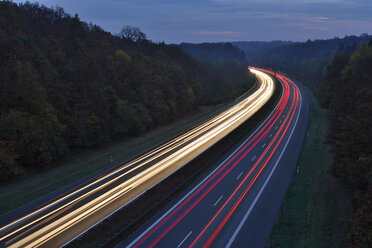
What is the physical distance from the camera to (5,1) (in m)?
52.7

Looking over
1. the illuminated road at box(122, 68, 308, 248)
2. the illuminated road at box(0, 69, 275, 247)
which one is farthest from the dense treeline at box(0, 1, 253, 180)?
the illuminated road at box(122, 68, 308, 248)

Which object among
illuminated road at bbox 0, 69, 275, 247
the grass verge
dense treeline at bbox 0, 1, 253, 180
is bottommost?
the grass verge

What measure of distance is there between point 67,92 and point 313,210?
33.9 metres

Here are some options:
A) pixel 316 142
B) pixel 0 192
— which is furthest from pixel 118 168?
pixel 316 142

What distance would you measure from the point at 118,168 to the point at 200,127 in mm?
23604

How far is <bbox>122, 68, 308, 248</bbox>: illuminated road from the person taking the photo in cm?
1866

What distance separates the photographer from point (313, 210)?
2267 centimetres

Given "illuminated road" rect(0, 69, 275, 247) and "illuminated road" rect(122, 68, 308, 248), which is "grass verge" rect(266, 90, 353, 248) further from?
"illuminated road" rect(0, 69, 275, 247)

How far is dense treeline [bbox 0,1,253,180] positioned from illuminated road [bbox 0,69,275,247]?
803cm

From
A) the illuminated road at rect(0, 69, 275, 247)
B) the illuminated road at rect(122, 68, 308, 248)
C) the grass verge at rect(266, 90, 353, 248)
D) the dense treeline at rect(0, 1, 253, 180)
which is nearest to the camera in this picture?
the illuminated road at rect(0, 69, 275, 247)

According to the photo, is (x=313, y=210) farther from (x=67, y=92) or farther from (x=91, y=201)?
(x=67, y=92)

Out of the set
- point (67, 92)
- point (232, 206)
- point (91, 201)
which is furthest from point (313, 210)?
point (67, 92)

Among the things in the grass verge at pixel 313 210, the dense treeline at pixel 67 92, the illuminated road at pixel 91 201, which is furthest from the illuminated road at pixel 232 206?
the dense treeline at pixel 67 92

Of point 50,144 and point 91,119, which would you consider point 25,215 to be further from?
point 91,119
